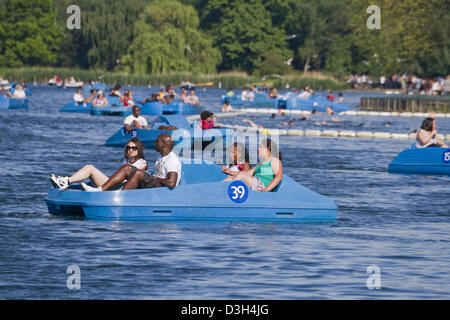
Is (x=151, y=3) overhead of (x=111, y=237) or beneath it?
overhead

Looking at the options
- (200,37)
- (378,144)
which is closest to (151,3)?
(200,37)

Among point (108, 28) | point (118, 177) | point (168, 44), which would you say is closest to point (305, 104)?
point (118, 177)

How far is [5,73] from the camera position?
357 ft

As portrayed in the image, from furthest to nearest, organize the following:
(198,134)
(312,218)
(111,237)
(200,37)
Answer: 1. (200,37)
2. (198,134)
3. (312,218)
4. (111,237)

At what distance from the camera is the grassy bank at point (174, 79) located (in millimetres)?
99938

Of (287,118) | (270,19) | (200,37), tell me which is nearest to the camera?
(287,118)

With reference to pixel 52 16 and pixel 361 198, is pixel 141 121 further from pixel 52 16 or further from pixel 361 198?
pixel 52 16

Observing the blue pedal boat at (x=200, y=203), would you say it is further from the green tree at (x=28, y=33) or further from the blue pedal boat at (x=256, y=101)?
the green tree at (x=28, y=33)

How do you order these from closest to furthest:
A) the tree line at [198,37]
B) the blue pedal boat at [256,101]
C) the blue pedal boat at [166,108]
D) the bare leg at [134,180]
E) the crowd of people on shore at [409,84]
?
1. the bare leg at [134,180]
2. the blue pedal boat at [166,108]
3. the blue pedal boat at [256,101]
4. the crowd of people on shore at [409,84]
5. the tree line at [198,37]

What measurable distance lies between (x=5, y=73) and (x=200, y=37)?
21756 mm

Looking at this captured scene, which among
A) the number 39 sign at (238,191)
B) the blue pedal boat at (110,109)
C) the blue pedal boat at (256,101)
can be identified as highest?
the number 39 sign at (238,191)

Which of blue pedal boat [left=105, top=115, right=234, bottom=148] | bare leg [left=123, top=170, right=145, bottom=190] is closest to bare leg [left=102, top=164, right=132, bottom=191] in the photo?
Answer: bare leg [left=123, top=170, right=145, bottom=190]

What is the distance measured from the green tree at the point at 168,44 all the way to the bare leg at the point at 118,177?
85.0m

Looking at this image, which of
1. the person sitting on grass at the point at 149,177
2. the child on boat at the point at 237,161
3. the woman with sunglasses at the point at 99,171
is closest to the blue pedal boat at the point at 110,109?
the child on boat at the point at 237,161
